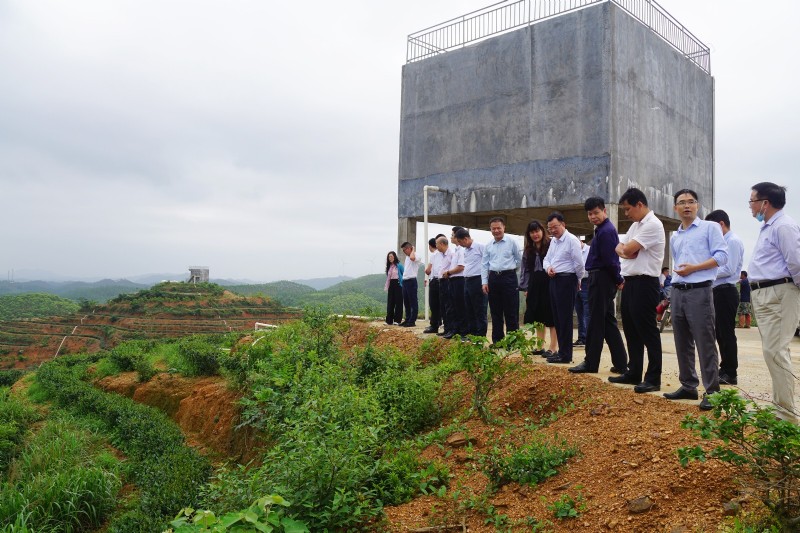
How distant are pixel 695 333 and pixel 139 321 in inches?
1180

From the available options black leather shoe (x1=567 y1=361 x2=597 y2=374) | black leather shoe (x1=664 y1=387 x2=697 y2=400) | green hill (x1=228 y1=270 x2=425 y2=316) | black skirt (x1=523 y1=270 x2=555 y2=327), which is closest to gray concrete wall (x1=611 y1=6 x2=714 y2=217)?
black skirt (x1=523 y1=270 x2=555 y2=327)

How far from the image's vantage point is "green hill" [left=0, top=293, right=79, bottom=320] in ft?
137

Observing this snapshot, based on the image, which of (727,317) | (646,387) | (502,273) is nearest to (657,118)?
(502,273)

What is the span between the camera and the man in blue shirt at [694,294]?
437 centimetres

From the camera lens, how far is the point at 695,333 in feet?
14.5

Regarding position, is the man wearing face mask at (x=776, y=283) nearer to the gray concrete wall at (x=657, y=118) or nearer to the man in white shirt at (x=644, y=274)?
the man in white shirt at (x=644, y=274)

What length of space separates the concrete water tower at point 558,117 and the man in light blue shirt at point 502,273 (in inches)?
157

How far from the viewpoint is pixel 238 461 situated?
778cm

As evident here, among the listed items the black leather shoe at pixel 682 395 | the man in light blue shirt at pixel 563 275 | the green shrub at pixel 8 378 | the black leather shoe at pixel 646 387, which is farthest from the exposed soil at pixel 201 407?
→ the green shrub at pixel 8 378

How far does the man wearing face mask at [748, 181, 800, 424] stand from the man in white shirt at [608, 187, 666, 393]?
77cm

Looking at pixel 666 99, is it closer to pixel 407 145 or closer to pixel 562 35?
pixel 562 35

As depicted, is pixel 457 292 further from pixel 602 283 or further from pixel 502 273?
pixel 602 283

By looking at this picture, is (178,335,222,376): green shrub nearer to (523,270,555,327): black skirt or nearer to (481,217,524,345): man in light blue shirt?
(481,217,524,345): man in light blue shirt

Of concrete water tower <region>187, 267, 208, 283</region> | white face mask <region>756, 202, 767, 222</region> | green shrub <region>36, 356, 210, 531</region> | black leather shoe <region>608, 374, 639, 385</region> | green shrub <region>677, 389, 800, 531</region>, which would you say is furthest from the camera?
concrete water tower <region>187, 267, 208, 283</region>
